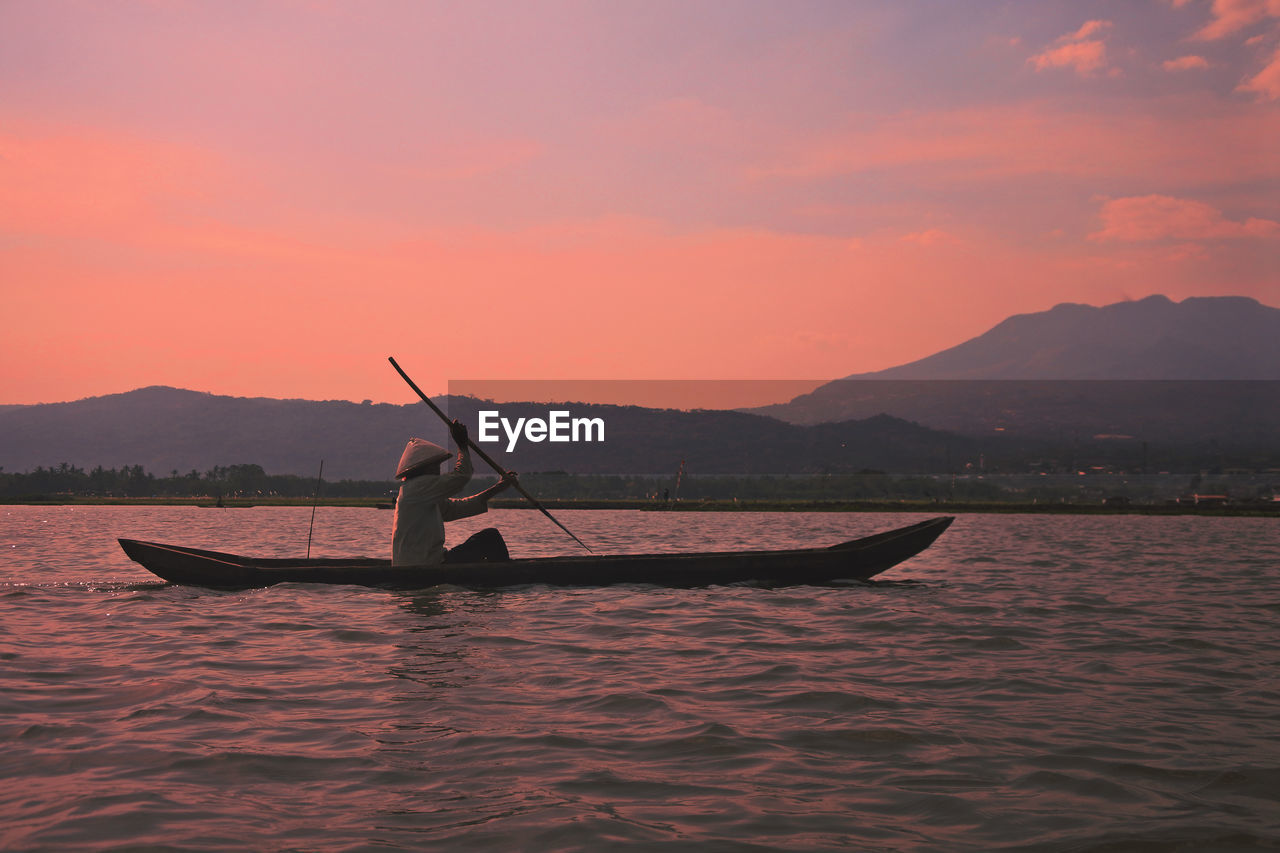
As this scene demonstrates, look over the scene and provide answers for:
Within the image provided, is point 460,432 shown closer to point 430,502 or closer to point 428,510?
point 430,502

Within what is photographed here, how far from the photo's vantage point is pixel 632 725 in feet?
21.6

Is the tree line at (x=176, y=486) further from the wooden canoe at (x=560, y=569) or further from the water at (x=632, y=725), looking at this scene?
the water at (x=632, y=725)

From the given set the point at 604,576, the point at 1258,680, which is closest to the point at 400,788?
the point at 1258,680

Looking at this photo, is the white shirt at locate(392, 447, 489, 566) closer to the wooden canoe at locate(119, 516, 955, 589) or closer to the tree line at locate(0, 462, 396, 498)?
the wooden canoe at locate(119, 516, 955, 589)

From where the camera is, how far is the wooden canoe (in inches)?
541

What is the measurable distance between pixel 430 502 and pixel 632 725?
7.40 meters

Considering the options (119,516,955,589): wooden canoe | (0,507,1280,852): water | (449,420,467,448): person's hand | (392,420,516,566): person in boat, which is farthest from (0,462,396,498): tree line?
(0,507,1280,852): water

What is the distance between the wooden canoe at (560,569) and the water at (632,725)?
64cm

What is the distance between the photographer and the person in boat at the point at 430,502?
13078mm

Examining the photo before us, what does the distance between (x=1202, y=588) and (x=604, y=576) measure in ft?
33.8

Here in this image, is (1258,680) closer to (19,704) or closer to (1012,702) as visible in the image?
(1012,702)

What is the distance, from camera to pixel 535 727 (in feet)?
21.4

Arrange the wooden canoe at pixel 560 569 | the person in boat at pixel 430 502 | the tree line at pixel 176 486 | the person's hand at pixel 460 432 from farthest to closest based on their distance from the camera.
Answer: the tree line at pixel 176 486 → the wooden canoe at pixel 560 569 → the person's hand at pixel 460 432 → the person in boat at pixel 430 502

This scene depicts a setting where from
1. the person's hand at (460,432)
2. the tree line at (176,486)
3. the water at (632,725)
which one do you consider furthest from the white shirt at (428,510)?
the tree line at (176,486)
